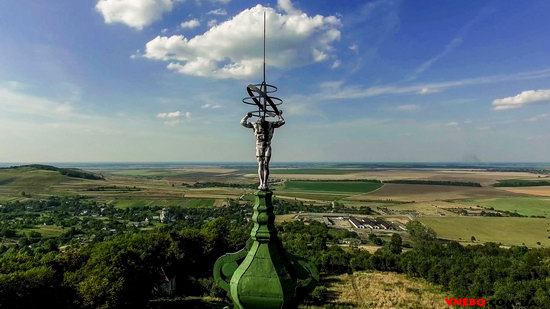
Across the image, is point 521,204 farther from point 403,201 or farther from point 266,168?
point 266,168

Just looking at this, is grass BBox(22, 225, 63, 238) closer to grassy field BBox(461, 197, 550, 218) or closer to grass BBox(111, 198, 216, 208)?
grass BBox(111, 198, 216, 208)

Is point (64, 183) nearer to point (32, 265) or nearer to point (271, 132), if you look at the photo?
point (32, 265)

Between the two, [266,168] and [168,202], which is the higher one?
[266,168]

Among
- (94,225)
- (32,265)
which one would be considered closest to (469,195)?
(94,225)

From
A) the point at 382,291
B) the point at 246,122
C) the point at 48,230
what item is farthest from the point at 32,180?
the point at 246,122

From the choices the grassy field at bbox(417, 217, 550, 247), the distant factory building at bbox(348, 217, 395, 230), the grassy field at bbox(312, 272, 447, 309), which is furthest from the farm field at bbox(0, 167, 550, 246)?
the grassy field at bbox(312, 272, 447, 309)

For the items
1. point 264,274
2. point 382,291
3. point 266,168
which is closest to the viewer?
point 264,274
